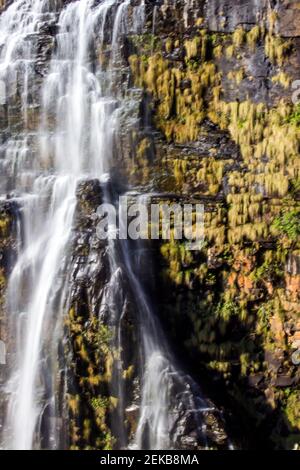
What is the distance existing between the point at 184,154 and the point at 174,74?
175cm

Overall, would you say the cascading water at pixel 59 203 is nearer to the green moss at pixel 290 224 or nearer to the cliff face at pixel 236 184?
the cliff face at pixel 236 184

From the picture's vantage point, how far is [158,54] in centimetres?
1383

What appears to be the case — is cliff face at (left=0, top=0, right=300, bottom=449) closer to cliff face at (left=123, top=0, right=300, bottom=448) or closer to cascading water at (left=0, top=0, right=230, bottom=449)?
cliff face at (left=123, top=0, right=300, bottom=448)

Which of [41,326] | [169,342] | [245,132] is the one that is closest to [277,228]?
[245,132]

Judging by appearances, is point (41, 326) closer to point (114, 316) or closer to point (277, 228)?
point (114, 316)

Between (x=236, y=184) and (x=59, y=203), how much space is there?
362cm

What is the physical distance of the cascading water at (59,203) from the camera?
1110 centimetres

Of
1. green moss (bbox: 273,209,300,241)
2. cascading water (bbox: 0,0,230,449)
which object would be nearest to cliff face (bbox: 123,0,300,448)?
green moss (bbox: 273,209,300,241)

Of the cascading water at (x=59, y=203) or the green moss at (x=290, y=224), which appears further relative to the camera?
the green moss at (x=290, y=224)

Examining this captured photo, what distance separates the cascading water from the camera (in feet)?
36.4

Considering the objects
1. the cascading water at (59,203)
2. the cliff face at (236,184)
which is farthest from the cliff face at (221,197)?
the cascading water at (59,203)

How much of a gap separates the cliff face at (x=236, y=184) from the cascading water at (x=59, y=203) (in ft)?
3.24

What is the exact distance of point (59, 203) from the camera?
12.9m

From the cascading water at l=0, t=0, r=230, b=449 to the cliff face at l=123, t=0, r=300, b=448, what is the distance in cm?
99
